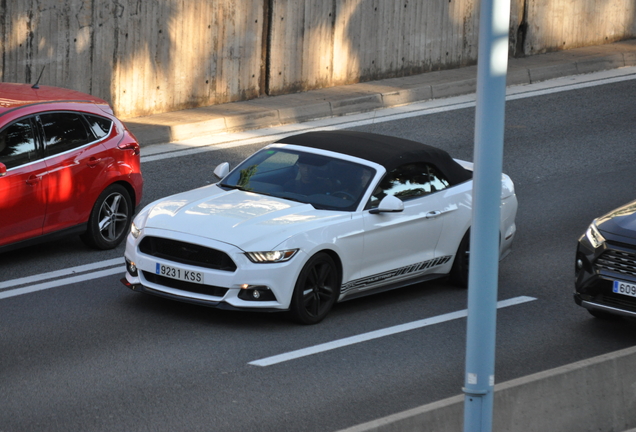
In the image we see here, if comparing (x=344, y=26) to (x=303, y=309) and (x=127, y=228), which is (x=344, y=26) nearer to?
(x=127, y=228)

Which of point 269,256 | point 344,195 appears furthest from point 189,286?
point 344,195

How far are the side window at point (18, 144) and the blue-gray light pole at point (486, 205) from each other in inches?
223

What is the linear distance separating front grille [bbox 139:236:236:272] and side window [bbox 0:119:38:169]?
1.74 meters

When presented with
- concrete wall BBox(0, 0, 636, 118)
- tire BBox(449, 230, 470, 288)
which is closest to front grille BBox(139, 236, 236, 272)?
tire BBox(449, 230, 470, 288)

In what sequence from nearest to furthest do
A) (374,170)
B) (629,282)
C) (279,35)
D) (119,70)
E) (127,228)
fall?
(629,282), (374,170), (127,228), (119,70), (279,35)

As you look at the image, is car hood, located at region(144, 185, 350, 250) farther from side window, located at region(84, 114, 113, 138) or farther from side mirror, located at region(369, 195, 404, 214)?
side window, located at region(84, 114, 113, 138)

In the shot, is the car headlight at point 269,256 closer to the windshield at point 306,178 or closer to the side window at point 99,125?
the windshield at point 306,178

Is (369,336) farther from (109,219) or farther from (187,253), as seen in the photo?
(109,219)

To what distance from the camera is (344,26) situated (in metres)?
19.5

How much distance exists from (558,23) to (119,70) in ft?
33.7

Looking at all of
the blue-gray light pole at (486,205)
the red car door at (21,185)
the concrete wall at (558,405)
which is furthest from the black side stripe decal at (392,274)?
the blue-gray light pole at (486,205)

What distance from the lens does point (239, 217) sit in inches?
362

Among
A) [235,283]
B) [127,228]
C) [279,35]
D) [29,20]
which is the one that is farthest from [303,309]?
[279,35]

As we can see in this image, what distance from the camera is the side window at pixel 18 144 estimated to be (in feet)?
32.7
